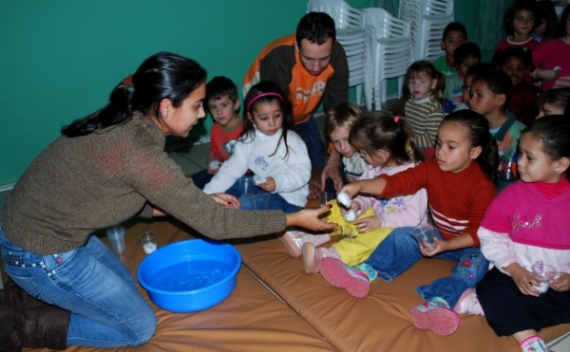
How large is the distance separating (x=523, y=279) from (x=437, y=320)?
1.22 feet

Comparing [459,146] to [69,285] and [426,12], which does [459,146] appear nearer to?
[69,285]

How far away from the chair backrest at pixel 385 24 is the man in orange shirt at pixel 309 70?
6.15ft

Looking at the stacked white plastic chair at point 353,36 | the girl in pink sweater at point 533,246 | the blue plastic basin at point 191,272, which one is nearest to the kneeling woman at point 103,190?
the blue plastic basin at point 191,272

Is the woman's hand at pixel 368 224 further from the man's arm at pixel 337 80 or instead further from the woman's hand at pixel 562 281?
the man's arm at pixel 337 80

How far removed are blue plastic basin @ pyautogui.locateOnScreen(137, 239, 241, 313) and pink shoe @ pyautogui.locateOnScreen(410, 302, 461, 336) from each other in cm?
80

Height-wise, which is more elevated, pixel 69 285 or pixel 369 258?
pixel 69 285

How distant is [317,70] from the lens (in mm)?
2859

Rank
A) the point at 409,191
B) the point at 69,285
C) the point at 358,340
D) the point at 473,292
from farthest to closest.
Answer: the point at 409,191
the point at 473,292
the point at 358,340
the point at 69,285

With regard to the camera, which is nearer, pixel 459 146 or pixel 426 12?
pixel 459 146

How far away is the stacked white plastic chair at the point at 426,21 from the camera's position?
514 cm

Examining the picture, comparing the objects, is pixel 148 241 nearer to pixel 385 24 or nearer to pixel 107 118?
pixel 107 118

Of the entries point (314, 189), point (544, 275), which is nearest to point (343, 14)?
point (314, 189)

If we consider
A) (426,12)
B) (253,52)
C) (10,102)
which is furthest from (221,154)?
(426,12)

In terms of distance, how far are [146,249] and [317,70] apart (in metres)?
1.44
